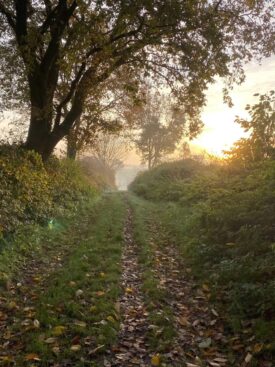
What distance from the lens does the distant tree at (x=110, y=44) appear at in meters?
13.5

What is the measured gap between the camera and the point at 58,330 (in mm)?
6445

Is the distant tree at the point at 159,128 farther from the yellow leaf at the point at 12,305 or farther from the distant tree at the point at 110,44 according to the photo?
the yellow leaf at the point at 12,305

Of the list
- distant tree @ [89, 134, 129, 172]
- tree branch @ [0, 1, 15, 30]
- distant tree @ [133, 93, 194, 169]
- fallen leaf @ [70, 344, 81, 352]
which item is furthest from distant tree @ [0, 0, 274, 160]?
distant tree @ [89, 134, 129, 172]

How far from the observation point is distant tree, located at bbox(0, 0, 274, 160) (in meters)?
13.5

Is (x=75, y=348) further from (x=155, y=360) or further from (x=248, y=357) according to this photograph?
(x=248, y=357)

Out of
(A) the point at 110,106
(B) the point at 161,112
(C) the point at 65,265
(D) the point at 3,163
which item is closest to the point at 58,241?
(C) the point at 65,265

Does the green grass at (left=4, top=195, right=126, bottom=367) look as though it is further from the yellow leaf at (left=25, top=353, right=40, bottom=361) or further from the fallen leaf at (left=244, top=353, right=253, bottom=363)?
the fallen leaf at (left=244, top=353, right=253, bottom=363)

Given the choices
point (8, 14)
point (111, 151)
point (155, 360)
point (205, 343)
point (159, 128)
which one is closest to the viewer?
point (155, 360)

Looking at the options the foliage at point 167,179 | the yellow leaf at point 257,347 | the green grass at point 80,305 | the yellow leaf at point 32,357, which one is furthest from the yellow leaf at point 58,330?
the foliage at point 167,179

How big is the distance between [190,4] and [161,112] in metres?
40.1

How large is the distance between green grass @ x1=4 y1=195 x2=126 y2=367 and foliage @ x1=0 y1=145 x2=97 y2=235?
72.1 inches

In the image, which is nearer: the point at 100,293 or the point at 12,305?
the point at 12,305

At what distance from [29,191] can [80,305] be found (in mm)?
7206

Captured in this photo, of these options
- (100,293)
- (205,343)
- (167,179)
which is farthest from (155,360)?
(167,179)
